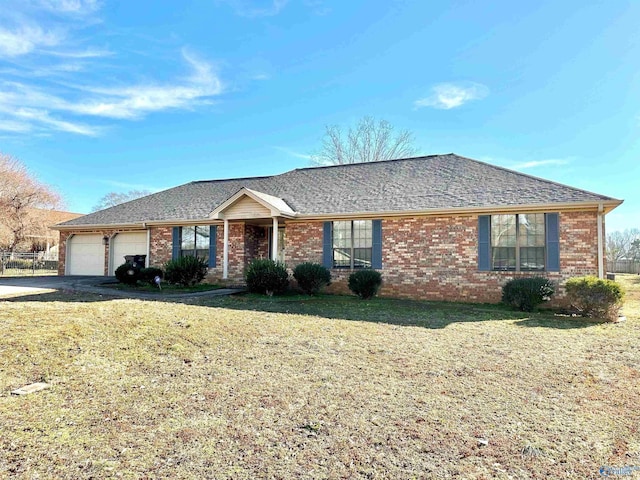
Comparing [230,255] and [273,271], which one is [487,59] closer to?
[273,271]

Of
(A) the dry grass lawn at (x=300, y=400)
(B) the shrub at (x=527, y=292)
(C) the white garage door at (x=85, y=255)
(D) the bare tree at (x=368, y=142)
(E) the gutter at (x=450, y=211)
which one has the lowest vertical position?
(A) the dry grass lawn at (x=300, y=400)

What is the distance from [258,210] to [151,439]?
11238 mm

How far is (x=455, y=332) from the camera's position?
761 centimetres

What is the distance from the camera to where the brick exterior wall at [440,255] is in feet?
36.7

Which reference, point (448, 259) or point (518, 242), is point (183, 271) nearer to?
point (448, 259)

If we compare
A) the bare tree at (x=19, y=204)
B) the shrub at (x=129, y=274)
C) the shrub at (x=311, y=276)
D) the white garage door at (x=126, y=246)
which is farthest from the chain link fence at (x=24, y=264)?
the shrub at (x=311, y=276)

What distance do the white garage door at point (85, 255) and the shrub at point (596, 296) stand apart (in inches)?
718

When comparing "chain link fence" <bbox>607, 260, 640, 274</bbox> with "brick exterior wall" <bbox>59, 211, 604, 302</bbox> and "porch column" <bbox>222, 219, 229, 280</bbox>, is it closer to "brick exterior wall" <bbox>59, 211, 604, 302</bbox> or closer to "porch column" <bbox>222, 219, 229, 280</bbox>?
"brick exterior wall" <bbox>59, 211, 604, 302</bbox>

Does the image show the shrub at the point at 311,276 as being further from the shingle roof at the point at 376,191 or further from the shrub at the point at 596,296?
the shrub at the point at 596,296

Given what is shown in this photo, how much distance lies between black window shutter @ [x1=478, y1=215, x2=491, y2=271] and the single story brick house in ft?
0.09

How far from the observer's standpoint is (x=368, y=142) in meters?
31.8

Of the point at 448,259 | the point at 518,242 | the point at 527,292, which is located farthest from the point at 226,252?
the point at 527,292

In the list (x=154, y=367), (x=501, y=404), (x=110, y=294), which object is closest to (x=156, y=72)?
(x=110, y=294)

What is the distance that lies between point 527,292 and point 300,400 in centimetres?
852
